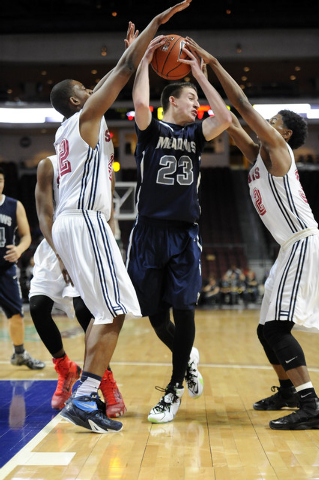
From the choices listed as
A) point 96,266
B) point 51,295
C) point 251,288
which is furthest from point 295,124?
point 251,288

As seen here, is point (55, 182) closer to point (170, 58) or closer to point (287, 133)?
point (170, 58)

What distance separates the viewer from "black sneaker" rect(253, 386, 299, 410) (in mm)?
4176

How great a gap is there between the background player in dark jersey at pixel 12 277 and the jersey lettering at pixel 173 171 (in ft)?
9.22

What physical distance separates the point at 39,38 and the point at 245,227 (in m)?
11.6

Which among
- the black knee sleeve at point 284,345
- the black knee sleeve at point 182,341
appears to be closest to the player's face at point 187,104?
the black knee sleeve at point 182,341

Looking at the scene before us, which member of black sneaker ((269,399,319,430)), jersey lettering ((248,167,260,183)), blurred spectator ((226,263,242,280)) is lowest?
blurred spectator ((226,263,242,280))

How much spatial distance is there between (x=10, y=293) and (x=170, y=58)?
3.44m

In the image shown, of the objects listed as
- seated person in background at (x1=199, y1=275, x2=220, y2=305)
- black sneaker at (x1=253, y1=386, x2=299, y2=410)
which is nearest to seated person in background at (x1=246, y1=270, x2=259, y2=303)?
seated person in background at (x1=199, y1=275, x2=220, y2=305)

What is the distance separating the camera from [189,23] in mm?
21500

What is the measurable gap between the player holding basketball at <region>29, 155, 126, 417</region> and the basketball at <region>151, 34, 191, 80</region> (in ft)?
3.71

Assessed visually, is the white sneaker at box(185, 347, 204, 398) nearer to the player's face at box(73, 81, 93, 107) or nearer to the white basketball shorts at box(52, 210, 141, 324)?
the white basketball shorts at box(52, 210, 141, 324)

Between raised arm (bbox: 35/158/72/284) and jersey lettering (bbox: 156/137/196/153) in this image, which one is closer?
jersey lettering (bbox: 156/137/196/153)

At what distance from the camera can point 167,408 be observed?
3746 millimetres

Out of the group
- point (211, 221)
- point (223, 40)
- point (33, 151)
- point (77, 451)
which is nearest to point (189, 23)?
point (223, 40)
